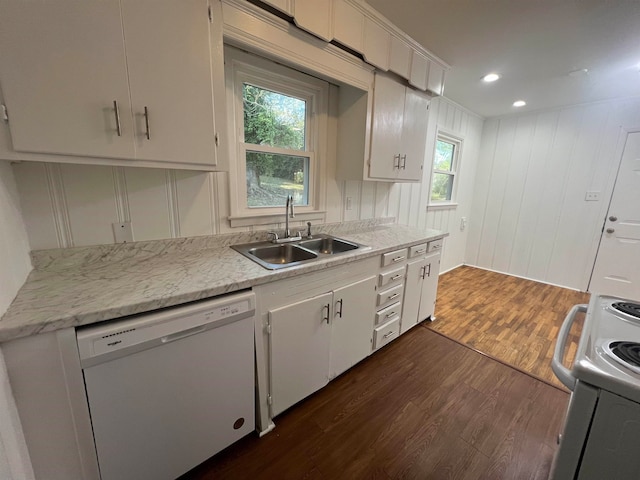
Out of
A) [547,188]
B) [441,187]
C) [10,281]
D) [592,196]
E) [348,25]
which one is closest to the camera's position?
[10,281]

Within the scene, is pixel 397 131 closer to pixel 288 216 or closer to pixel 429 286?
pixel 288 216

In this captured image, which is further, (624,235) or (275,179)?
(624,235)

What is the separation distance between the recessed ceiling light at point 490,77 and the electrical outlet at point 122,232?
3.22 meters

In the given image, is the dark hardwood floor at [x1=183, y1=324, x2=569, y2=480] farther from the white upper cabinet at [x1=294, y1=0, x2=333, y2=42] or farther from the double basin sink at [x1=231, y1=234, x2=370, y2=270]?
the white upper cabinet at [x1=294, y1=0, x2=333, y2=42]

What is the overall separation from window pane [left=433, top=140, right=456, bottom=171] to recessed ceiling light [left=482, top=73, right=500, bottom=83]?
2.88 ft

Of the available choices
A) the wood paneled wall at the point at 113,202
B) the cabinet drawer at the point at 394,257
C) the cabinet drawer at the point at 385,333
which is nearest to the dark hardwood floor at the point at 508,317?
the cabinet drawer at the point at 385,333

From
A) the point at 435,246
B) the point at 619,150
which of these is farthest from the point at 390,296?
the point at 619,150

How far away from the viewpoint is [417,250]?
7.04 ft

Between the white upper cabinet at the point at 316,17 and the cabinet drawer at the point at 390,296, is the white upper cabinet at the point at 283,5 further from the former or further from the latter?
the cabinet drawer at the point at 390,296

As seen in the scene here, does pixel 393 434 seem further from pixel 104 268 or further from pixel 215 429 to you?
pixel 104 268

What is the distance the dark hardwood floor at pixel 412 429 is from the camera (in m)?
1.26

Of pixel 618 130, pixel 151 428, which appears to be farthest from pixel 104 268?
pixel 618 130

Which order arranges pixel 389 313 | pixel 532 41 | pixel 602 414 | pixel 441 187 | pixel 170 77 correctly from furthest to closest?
pixel 441 187, pixel 389 313, pixel 532 41, pixel 170 77, pixel 602 414

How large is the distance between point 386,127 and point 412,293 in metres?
1.44
